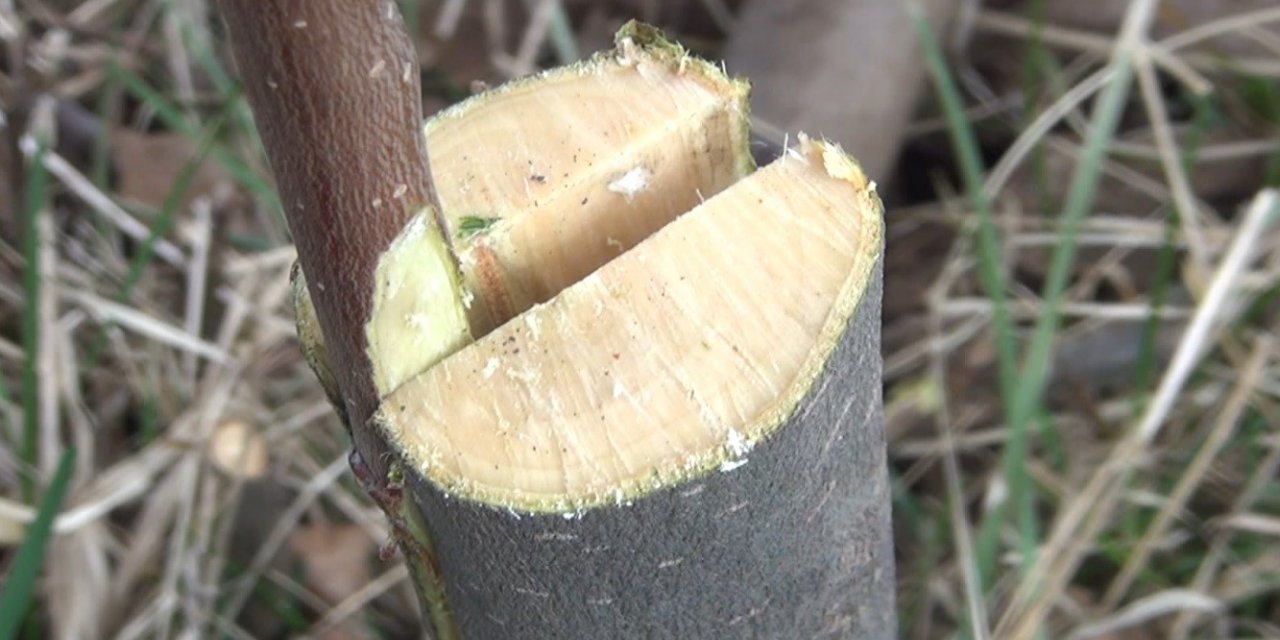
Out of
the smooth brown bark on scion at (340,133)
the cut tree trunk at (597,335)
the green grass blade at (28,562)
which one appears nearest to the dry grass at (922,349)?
the green grass blade at (28,562)

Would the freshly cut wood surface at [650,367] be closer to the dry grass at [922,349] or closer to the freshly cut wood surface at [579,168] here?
the freshly cut wood surface at [579,168]

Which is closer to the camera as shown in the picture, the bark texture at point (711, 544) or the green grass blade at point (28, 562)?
the bark texture at point (711, 544)

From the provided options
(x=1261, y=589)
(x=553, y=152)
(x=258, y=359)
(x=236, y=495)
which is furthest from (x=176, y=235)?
(x=1261, y=589)

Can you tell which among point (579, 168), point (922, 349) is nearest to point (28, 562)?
point (579, 168)

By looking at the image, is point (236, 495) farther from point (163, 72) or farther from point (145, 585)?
point (163, 72)

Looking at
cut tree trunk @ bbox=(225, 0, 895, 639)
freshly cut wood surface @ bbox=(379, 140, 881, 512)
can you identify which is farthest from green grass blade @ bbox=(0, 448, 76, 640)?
freshly cut wood surface @ bbox=(379, 140, 881, 512)

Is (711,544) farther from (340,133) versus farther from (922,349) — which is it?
(922,349)
